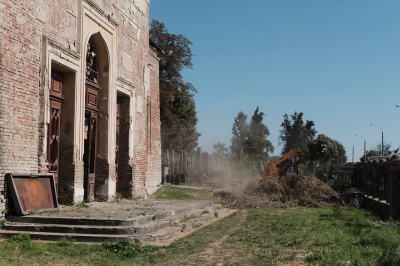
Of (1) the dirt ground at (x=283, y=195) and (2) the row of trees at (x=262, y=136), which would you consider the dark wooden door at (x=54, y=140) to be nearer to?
(1) the dirt ground at (x=283, y=195)

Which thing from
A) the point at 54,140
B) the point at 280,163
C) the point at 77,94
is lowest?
the point at 280,163

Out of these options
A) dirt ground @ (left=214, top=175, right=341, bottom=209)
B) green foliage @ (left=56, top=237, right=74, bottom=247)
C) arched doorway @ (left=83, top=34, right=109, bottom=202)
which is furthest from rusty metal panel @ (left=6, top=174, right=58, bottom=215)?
dirt ground @ (left=214, top=175, right=341, bottom=209)

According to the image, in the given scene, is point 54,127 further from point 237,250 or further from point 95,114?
point 237,250

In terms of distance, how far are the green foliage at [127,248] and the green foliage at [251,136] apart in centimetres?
6650

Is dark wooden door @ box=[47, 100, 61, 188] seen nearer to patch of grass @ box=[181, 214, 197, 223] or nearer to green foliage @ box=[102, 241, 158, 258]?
patch of grass @ box=[181, 214, 197, 223]

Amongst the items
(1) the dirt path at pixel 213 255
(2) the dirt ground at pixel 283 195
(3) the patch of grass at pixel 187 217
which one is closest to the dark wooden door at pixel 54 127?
(3) the patch of grass at pixel 187 217

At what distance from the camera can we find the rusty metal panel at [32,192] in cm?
1048

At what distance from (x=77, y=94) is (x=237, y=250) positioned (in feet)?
24.0

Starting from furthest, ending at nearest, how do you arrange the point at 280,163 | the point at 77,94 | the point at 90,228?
1. the point at 280,163
2. the point at 77,94
3. the point at 90,228

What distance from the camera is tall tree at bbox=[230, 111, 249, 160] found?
78.0 m

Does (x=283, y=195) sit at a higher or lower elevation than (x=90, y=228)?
lower

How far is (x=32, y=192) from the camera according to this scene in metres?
11.3

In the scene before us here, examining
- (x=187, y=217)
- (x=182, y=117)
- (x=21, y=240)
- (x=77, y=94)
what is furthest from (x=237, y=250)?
(x=182, y=117)

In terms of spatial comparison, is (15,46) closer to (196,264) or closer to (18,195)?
(18,195)
